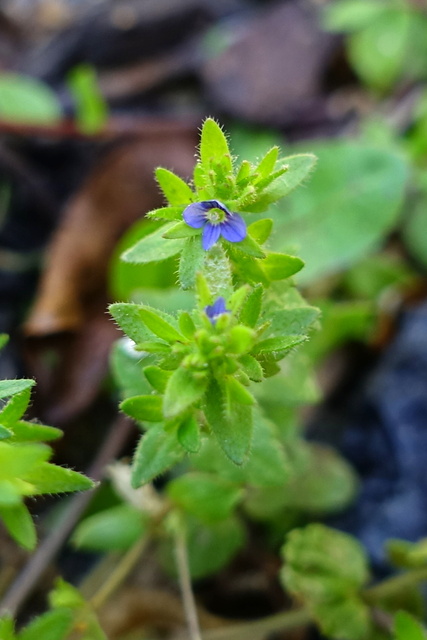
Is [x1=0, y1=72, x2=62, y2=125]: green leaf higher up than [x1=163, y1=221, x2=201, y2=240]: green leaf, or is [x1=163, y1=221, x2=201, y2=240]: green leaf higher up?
[x1=0, y1=72, x2=62, y2=125]: green leaf

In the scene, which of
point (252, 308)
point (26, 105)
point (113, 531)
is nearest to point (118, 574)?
point (113, 531)

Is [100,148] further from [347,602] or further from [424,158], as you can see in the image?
[347,602]

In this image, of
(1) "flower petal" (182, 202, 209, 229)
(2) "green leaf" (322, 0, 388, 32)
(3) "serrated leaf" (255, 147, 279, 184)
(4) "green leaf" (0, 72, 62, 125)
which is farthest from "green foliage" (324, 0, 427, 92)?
(1) "flower petal" (182, 202, 209, 229)

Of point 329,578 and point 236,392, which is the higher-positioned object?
point 236,392

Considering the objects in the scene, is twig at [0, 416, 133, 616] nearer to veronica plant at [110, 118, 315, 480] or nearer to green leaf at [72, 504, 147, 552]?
green leaf at [72, 504, 147, 552]

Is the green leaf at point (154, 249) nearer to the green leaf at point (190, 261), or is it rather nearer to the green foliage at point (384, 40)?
the green leaf at point (190, 261)

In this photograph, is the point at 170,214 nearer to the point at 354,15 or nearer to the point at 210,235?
the point at 210,235
